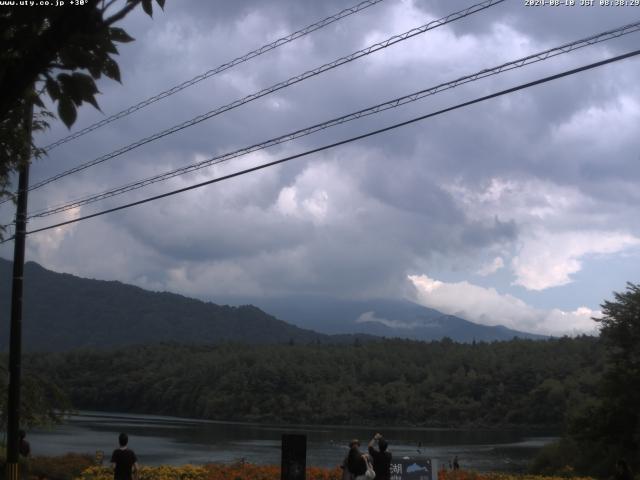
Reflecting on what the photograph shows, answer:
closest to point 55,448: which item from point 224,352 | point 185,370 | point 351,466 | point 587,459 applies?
point 587,459

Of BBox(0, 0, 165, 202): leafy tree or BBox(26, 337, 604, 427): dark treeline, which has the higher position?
BBox(0, 0, 165, 202): leafy tree

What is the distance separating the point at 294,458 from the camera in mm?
13570

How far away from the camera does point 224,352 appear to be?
148250mm

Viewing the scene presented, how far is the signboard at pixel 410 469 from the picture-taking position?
15148mm

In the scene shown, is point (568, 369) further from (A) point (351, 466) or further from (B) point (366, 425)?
(A) point (351, 466)

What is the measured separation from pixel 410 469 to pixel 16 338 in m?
8.02

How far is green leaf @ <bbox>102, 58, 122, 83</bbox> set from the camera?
14.4ft

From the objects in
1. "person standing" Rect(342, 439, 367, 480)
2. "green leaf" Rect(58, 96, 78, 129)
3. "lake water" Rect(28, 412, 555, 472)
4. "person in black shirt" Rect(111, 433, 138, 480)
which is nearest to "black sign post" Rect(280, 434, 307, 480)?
"person standing" Rect(342, 439, 367, 480)

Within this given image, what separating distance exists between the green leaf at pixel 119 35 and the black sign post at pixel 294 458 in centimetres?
1009

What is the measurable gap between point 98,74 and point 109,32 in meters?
0.23

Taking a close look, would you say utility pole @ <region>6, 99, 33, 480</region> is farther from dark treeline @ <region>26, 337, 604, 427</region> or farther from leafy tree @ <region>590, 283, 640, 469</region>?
dark treeline @ <region>26, 337, 604, 427</region>

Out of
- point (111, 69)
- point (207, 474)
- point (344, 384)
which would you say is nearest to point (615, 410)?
point (207, 474)

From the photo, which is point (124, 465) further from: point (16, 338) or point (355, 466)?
point (16, 338)

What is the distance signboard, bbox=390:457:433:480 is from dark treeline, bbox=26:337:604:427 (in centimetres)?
8710
